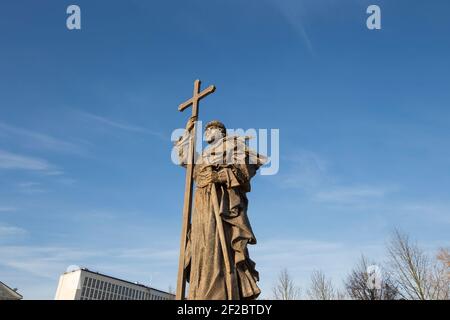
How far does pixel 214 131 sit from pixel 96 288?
80983mm

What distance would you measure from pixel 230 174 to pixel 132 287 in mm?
82507

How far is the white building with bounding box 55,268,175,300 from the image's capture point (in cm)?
7319

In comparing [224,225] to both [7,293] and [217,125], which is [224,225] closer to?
[217,125]

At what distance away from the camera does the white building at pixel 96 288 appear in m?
73.2

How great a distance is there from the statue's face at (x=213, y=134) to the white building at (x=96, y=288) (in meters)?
70.7

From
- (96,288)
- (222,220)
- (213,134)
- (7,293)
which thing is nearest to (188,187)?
(222,220)

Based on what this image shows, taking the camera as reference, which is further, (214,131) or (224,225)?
(214,131)

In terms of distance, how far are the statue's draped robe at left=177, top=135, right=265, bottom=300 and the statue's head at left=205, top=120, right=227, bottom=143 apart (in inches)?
7.1

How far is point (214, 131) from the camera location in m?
6.58

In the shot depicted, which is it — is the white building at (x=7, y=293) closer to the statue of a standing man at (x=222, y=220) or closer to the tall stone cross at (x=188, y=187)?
the tall stone cross at (x=188, y=187)

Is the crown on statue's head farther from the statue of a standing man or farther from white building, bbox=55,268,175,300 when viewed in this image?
white building, bbox=55,268,175,300

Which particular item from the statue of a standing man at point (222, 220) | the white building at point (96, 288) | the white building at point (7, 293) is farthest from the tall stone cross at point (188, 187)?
the white building at point (96, 288)

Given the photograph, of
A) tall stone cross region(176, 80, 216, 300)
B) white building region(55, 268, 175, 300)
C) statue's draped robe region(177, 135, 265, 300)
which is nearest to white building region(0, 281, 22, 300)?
white building region(55, 268, 175, 300)

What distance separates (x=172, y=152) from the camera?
6.60 meters
